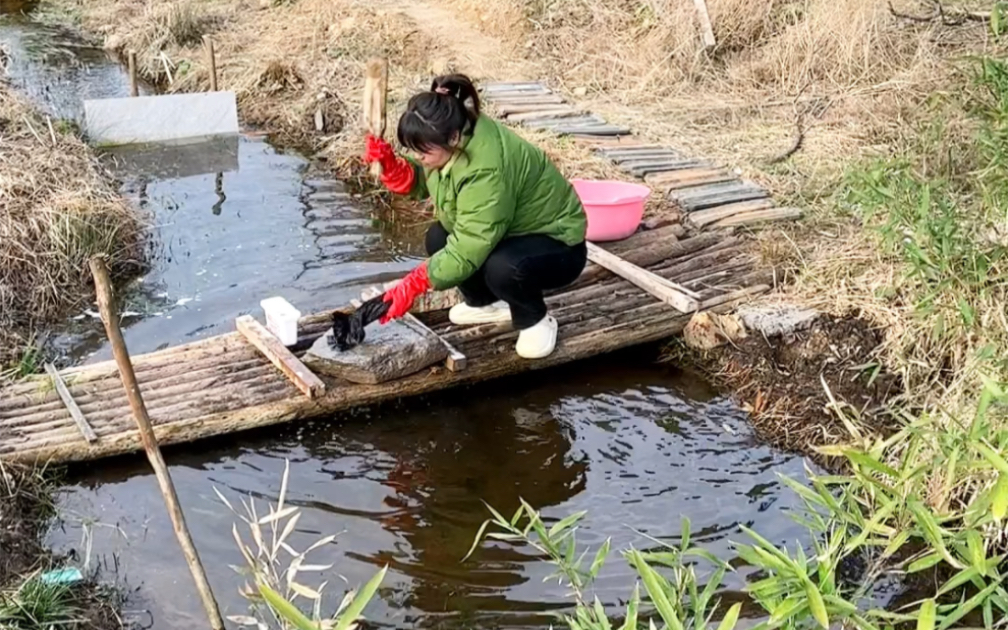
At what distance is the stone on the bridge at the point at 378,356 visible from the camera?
4.23m

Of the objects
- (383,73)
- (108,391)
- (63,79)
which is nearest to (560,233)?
(383,73)

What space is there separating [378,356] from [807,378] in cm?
192

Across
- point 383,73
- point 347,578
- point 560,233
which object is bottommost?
point 347,578

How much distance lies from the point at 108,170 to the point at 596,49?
4.15 metres

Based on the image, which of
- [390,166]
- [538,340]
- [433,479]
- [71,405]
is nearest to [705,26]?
[538,340]

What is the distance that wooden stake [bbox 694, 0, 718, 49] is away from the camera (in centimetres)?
808

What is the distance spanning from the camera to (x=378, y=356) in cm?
423

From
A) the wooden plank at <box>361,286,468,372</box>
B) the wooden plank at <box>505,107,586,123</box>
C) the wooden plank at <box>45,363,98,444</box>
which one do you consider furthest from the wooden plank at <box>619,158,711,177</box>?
the wooden plank at <box>45,363,98,444</box>

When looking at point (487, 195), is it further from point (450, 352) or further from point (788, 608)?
point (788, 608)

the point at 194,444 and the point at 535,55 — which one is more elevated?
the point at 535,55

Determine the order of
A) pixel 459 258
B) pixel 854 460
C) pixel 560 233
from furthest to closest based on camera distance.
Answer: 1. pixel 560 233
2. pixel 459 258
3. pixel 854 460

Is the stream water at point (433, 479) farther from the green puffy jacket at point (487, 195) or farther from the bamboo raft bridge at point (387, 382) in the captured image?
the green puffy jacket at point (487, 195)

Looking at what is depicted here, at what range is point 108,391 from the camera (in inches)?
162

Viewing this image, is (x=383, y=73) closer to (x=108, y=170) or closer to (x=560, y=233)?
(x=560, y=233)
